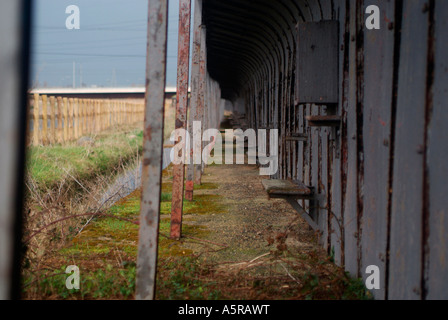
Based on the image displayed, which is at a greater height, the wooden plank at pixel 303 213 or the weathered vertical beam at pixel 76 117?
the weathered vertical beam at pixel 76 117

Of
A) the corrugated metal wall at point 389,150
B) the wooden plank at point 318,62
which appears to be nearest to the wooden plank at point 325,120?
the corrugated metal wall at point 389,150

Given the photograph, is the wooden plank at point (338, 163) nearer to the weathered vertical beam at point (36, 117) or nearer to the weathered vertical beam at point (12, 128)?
the weathered vertical beam at point (12, 128)

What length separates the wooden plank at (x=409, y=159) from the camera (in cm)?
235

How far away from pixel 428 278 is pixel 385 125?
1.05 meters

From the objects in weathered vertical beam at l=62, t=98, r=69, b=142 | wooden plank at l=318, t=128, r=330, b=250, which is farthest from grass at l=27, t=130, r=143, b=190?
wooden plank at l=318, t=128, r=330, b=250

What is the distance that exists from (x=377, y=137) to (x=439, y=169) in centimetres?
93

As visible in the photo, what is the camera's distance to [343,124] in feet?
12.8

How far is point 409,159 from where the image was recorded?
2496 mm

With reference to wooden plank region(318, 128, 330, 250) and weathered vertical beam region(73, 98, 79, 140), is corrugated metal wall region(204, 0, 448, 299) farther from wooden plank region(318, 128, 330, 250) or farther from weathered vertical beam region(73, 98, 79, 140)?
weathered vertical beam region(73, 98, 79, 140)

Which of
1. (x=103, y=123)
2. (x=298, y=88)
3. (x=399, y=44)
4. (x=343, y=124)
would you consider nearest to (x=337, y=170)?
(x=343, y=124)

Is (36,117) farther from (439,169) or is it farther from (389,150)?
(439,169)

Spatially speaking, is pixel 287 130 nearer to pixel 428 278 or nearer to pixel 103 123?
pixel 428 278

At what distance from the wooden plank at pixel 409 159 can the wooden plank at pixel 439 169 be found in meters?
0.10

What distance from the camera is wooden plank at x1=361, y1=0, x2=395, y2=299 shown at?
2.85 metres
